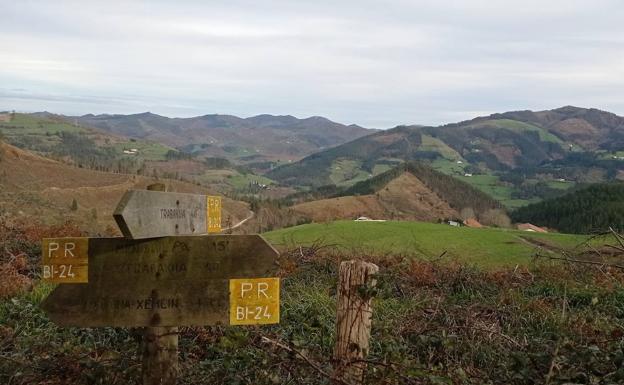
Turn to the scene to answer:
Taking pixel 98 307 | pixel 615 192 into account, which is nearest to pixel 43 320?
pixel 98 307

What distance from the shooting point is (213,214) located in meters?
4.34

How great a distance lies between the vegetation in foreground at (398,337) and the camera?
3.66 m

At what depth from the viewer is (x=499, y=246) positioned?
23.2m

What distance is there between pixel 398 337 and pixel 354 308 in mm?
1922

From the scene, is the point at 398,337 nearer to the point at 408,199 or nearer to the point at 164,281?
the point at 164,281

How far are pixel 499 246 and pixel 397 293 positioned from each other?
16.6m

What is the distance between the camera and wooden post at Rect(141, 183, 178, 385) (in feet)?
11.8

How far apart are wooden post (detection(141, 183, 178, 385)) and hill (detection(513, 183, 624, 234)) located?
215 ft

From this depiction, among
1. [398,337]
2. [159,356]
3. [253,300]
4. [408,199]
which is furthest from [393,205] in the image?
[253,300]

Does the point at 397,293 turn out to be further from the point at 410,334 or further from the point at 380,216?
the point at 380,216

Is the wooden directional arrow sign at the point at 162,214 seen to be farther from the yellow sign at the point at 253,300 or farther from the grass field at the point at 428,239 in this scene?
the grass field at the point at 428,239

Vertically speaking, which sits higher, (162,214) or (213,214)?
(162,214)

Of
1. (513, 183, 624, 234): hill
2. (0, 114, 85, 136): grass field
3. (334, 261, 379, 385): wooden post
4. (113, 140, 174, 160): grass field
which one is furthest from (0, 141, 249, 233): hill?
(0, 114, 85, 136): grass field

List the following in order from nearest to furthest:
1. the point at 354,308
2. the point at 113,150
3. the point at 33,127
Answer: the point at 354,308 < the point at 113,150 < the point at 33,127
